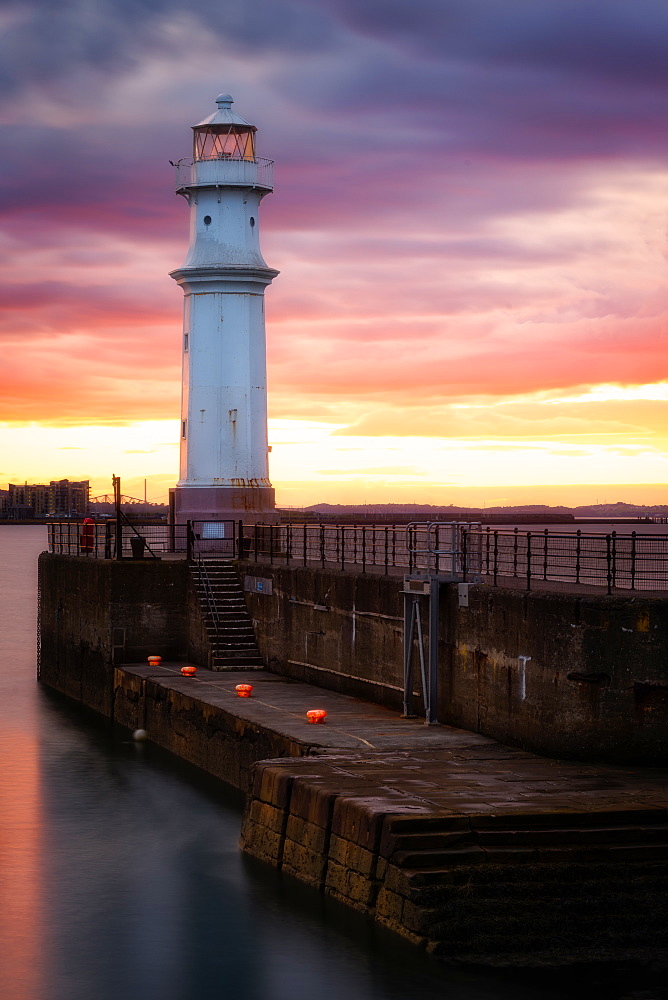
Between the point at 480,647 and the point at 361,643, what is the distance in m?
4.54

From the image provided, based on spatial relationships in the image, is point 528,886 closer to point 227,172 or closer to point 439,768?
point 439,768

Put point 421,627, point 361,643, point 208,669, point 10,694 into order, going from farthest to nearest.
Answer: point 10,694 → point 208,669 → point 361,643 → point 421,627

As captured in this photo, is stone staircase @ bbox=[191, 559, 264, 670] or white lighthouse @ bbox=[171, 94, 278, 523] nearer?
stone staircase @ bbox=[191, 559, 264, 670]

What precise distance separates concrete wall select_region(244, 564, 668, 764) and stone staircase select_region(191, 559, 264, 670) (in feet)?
14.6

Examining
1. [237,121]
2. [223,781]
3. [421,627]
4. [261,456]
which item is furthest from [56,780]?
[237,121]

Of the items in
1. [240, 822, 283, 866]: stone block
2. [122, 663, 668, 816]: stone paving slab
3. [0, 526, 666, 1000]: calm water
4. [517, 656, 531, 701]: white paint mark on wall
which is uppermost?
[517, 656, 531, 701]: white paint mark on wall

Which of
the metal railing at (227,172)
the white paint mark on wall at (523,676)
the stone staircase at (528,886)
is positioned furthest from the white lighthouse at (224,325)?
the stone staircase at (528,886)

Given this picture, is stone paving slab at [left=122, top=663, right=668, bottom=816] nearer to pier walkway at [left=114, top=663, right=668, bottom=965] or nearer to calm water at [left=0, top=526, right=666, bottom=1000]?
pier walkway at [left=114, top=663, right=668, bottom=965]

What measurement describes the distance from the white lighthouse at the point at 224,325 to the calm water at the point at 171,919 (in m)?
12.2

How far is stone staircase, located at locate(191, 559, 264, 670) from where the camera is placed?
2878 cm

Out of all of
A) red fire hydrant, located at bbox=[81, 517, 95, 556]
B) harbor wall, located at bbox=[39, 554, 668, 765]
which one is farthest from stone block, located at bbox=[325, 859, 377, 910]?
red fire hydrant, located at bbox=[81, 517, 95, 556]

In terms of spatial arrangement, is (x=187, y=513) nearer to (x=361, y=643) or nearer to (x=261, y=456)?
(x=261, y=456)

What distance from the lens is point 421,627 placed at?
22297 mm

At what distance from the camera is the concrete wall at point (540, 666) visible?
1770 cm
